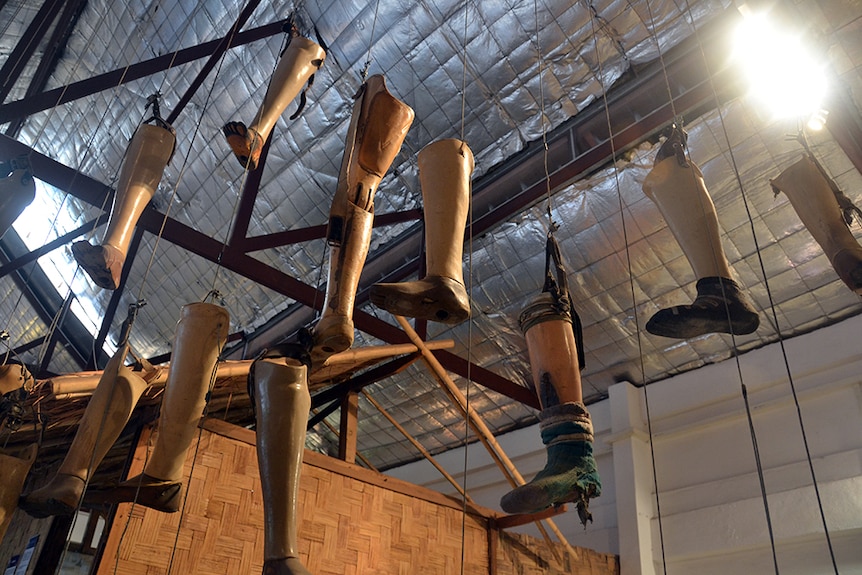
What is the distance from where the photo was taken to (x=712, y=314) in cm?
207

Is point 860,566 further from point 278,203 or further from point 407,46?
point 278,203

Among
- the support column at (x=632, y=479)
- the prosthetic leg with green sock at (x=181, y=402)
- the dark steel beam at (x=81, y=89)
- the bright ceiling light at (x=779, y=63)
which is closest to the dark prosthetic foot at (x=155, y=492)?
the prosthetic leg with green sock at (x=181, y=402)

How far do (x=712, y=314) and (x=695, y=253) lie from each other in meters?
0.27

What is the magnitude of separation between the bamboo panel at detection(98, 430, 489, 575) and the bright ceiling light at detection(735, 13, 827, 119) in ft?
9.89

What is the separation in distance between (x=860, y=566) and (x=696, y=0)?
3.67m

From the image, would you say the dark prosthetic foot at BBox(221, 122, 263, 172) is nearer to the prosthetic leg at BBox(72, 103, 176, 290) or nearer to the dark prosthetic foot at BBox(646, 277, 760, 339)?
the prosthetic leg at BBox(72, 103, 176, 290)

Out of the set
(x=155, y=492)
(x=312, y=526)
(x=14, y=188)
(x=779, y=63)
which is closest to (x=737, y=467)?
(x=779, y=63)

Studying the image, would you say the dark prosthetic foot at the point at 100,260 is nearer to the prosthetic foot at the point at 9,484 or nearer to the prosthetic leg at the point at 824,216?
the prosthetic foot at the point at 9,484

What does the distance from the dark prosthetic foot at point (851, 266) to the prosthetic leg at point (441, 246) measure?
1210 millimetres

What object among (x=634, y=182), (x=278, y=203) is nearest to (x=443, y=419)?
(x=278, y=203)

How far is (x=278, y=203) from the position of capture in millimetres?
6051

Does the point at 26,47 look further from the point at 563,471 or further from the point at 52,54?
the point at 563,471

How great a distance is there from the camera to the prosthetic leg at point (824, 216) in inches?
86.0

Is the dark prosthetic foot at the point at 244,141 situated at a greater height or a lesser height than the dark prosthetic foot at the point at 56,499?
greater
